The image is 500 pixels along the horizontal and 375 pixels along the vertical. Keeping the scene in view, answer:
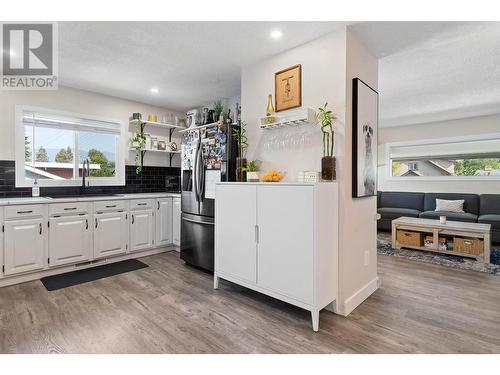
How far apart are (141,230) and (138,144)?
141 centimetres

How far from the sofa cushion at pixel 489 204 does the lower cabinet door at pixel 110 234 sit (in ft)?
20.3

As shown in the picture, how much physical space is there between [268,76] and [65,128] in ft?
9.56

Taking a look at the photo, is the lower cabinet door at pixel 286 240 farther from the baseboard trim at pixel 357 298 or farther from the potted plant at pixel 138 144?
the potted plant at pixel 138 144

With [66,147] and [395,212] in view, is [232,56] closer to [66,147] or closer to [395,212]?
[66,147]

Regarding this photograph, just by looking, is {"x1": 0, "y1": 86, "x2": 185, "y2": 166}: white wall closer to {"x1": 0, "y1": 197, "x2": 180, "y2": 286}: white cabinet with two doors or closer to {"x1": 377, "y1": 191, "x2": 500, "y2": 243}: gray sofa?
{"x1": 0, "y1": 197, "x2": 180, "y2": 286}: white cabinet with two doors

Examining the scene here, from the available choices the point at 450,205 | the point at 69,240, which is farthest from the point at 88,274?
the point at 450,205

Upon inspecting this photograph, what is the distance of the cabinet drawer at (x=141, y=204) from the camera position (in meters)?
3.68

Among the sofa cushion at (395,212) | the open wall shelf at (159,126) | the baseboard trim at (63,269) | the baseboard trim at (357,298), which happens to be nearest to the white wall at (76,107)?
the open wall shelf at (159,126)

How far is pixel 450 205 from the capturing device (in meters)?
5.17

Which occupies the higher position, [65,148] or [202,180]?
[65,148]
